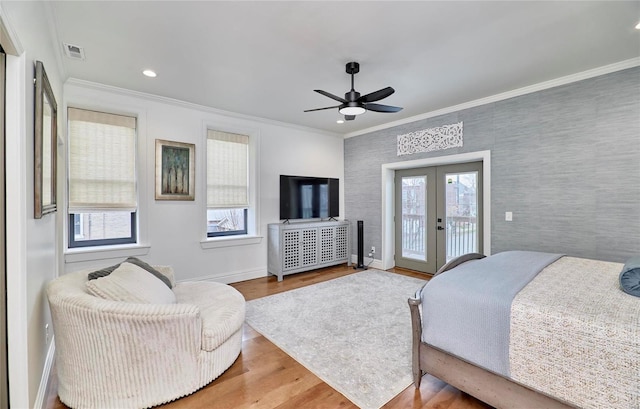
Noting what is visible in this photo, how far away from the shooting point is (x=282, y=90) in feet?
11.9

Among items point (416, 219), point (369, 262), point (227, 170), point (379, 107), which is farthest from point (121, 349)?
point (416, 219)

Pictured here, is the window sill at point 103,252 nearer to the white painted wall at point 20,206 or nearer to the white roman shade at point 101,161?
the white roman shade at point 101,161

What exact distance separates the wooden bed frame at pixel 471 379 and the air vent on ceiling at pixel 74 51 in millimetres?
3586

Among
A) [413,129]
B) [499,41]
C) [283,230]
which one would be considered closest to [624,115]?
[499,41]

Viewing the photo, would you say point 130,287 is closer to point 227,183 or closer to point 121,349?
point 121,349

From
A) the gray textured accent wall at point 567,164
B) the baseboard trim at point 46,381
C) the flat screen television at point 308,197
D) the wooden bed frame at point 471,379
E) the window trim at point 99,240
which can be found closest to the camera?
the wooden bed frame at point 471,379

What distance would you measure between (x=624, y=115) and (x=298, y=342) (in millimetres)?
4030

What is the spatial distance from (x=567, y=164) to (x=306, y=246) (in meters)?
3.77

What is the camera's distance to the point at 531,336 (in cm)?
152

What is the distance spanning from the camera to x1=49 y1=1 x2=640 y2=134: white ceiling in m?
2.12

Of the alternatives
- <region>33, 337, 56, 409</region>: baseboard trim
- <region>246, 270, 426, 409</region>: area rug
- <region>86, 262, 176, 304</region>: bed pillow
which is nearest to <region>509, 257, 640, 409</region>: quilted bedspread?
<region>246, 270, 426, 409</region>: area rug

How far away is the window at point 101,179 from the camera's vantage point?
3.44m

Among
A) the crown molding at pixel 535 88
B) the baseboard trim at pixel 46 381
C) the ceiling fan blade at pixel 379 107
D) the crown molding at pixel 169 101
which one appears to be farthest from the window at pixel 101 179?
the crown molding at pixel 535 88

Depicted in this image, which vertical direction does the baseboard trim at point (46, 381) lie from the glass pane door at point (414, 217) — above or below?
below
